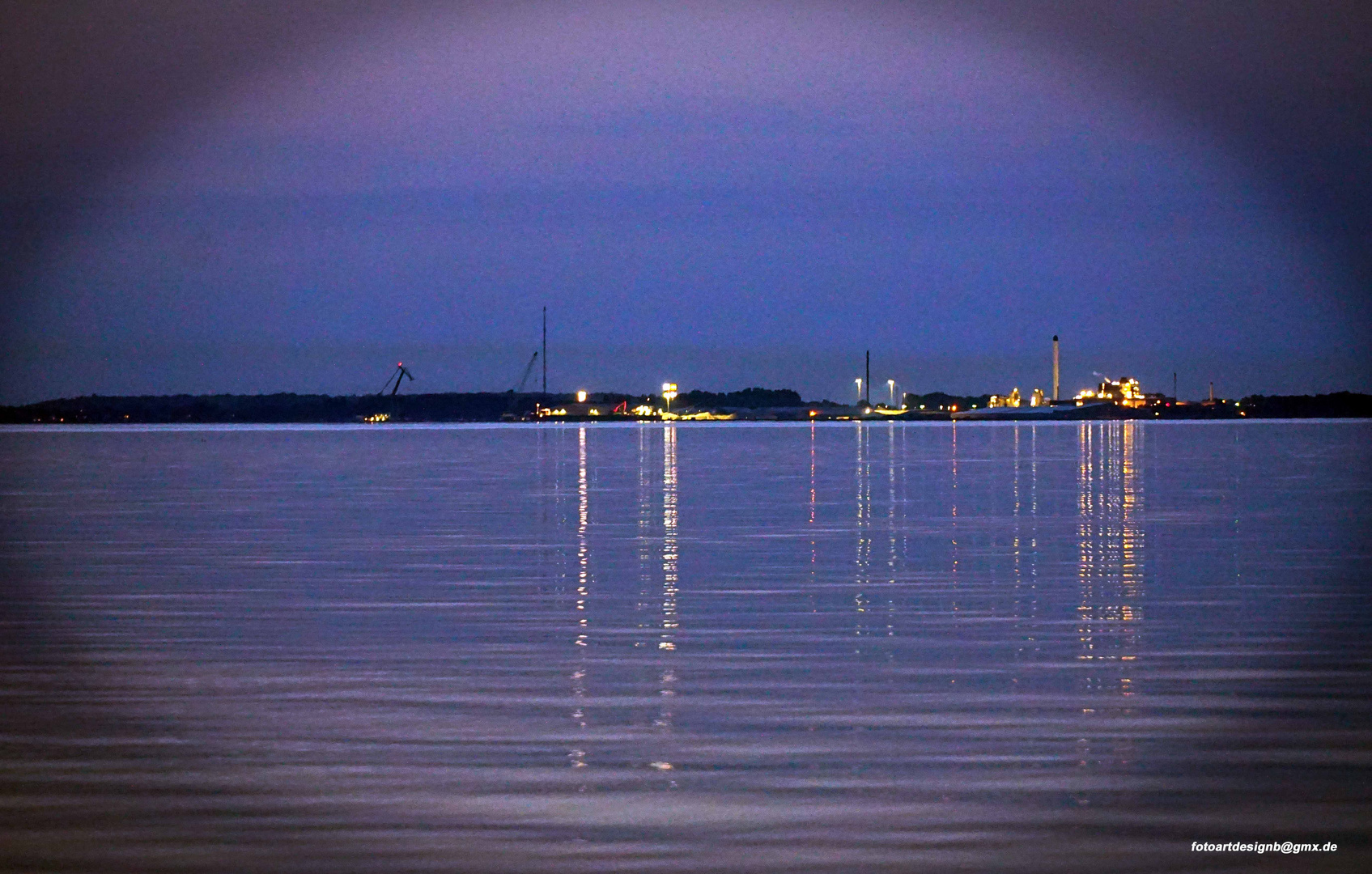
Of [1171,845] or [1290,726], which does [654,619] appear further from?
[1171,845]

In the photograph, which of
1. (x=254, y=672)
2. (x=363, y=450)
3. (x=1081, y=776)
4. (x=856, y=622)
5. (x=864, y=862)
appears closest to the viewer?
(x=864, y=862)

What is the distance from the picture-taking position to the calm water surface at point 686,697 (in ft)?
24.6

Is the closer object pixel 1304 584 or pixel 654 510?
pixel 1304 584

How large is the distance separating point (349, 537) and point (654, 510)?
320 inches

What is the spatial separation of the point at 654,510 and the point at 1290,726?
21730 millimetres

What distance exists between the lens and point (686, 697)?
10945mm

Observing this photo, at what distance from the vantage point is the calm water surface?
748 centimetres

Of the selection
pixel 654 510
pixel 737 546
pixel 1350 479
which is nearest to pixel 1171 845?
pixel 737 546

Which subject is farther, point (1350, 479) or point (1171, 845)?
point (1350, 479)

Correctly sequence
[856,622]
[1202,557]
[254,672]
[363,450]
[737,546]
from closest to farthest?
[254,672]
[856,622]
[1202,557]
[737,546]
[363,450]

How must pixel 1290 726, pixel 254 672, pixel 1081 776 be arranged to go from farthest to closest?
pixel 254 672, pixel 1290 726, pixel 1081 776

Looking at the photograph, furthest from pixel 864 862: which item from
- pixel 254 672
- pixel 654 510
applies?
pixel 654 510

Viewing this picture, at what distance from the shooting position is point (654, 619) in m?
15.1

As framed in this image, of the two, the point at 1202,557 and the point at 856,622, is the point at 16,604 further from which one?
the point at 1202,557
